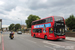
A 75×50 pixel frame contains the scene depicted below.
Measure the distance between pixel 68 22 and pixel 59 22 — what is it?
42012 mm

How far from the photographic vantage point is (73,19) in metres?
54.8

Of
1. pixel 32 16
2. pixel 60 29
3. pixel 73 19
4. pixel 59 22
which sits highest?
pixel 32 16

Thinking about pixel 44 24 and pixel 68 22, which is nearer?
pixel 44 24

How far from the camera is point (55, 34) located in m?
15.2

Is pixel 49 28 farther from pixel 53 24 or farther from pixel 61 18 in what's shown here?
pixel 61 18

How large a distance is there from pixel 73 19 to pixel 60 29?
43.1 meters

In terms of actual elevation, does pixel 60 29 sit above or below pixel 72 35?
above

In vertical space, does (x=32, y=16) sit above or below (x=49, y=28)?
above

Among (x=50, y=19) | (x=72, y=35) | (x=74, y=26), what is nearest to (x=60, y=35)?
(x=50, y=19)

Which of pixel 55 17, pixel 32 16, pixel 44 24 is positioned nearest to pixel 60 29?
pixel 55 17

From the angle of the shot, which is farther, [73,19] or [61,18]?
[73,19]

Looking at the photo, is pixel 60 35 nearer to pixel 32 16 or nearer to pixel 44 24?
pixel 44 24

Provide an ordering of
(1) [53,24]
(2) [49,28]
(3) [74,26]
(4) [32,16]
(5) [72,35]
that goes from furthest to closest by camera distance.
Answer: (4) [32,16] < (3) [74,26] < (5) [72,35] < (2) [49,28] < (1) [53,24]

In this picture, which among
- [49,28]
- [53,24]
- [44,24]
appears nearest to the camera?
[53,24]
